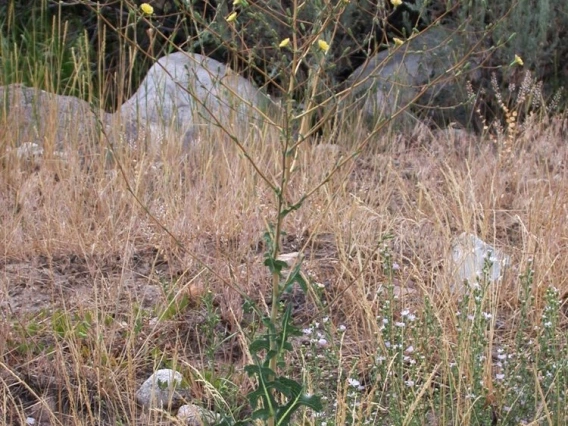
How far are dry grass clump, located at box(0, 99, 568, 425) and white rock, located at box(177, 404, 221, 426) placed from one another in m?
0.04

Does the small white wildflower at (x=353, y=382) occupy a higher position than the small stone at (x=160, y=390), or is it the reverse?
the small white wildflower at (x=353, y=382)

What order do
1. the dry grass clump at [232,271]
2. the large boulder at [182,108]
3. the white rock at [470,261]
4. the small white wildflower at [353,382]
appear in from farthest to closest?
the large boulder at [182,108]
the white rock at [470,261]
the dry grass clump at [232,271]
the small white wildflower at [353,382]

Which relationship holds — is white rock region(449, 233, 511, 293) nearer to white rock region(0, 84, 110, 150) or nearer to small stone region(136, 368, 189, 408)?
small stone region(136, 368, 189, 408)

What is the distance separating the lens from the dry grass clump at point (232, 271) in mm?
2406

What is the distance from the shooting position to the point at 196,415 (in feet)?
7.13

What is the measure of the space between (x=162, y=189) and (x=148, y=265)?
0.62 m

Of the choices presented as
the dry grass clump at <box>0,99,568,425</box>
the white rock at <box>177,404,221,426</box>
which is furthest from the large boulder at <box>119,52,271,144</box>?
the white rock at <box>177,404,221,426</box>

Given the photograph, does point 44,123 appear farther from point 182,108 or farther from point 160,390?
point 160,390

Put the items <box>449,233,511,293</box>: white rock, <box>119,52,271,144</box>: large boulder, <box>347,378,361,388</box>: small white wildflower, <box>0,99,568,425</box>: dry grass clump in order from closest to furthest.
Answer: <box>347,378,361,388</box>: small white wildflower < <box>0,99,568,425</box>: dry grass clump < <box>449,233,511,293</box>: white rock < <box>119,52,271,144</box>: large boulder

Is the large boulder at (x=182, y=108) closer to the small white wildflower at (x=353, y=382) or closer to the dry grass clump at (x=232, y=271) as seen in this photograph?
the dry grass clump at (x=232, y=271)

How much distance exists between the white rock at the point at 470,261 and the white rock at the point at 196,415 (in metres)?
0.84

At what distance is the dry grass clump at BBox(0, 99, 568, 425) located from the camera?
241cm

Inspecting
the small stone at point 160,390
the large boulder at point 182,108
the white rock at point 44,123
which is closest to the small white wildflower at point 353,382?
the small stone at point 160,390

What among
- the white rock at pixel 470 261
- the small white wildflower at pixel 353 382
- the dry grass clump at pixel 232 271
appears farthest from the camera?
the white rock at pixel 470 261
